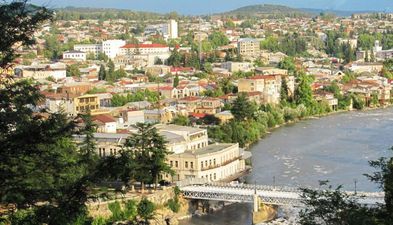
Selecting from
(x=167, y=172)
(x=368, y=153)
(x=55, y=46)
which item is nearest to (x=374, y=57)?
(x=55, y=46)

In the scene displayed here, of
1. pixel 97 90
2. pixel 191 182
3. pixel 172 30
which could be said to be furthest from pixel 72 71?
pixel 172 30

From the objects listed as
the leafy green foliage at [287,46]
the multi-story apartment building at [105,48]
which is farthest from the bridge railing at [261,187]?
the leafy green foliage at [287,46]

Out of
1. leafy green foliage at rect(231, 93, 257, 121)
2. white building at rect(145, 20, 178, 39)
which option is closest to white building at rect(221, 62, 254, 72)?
leafy green foliage at rect(231, 93, 257, 121)

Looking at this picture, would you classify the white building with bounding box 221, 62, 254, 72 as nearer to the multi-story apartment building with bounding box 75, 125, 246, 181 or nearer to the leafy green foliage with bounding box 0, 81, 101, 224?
the multi-story apartment building with bounding box 75, 125, 246, 181

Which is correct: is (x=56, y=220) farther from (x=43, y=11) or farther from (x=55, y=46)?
(x=55, y=46)

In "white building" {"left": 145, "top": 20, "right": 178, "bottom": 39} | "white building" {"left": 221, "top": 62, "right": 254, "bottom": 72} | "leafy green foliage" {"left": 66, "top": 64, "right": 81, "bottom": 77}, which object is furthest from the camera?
"white building" {"left": 145, "top": 20, "right": 178, "bottom": 39}

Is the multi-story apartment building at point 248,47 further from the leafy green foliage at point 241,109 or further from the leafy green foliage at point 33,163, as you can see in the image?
the leafy green foliage at point 33,163
